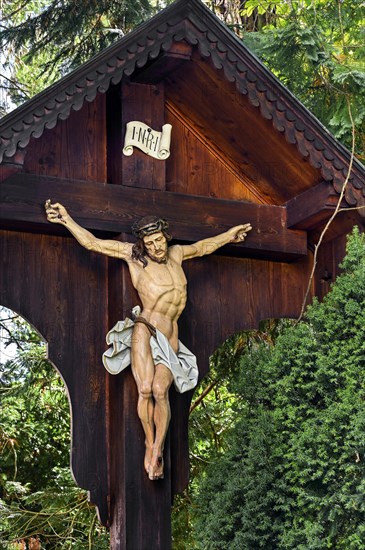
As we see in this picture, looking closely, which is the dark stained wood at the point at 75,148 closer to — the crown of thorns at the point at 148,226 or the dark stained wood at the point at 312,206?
the crown of thorns at the point at 148,226

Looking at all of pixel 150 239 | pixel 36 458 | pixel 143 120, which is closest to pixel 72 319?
pixel 150 239

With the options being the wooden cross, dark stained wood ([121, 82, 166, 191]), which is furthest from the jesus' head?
dark stained wood ([121, 82, 166, 191])

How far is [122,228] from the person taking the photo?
8.18 meters

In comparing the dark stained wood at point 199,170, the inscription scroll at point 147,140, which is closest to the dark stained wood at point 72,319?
the inscription scroll at point 147,140

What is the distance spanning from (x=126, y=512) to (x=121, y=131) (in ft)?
7.48

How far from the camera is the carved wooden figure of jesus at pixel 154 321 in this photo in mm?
7859

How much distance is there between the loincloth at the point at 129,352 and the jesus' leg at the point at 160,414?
0.22 feet

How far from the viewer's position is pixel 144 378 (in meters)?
7.88

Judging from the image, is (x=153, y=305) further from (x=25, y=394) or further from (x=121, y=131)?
(x=25, y=394)

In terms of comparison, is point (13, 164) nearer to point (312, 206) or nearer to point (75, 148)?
point (75, 148)

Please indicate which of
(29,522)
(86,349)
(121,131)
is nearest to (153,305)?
(86,349)

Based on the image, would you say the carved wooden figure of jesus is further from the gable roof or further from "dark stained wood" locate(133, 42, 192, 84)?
"dark stained wood" locate(133, 42, 192, 84)

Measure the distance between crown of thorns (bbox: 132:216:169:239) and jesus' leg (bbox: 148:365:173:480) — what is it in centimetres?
79

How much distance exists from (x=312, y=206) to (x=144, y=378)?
5.15ft
